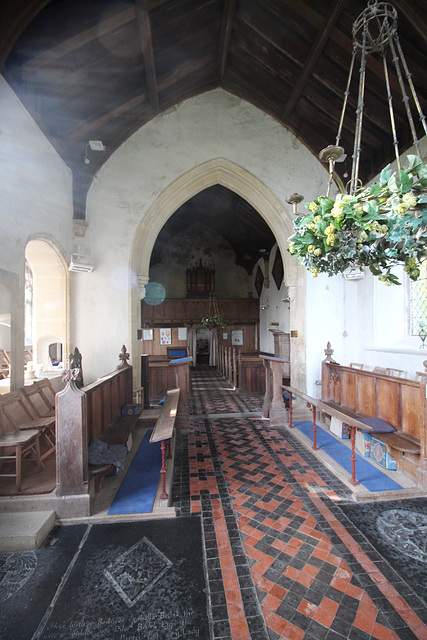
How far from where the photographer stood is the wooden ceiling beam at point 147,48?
12.3ft

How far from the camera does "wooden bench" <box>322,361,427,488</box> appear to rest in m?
3.15

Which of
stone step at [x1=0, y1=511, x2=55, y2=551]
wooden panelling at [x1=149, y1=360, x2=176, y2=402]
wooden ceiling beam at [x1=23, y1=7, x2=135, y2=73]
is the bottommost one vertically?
stone step at [x1=0, y1=511, x2=55, y2=551]

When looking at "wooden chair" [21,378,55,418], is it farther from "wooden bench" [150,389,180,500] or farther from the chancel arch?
the chancel arch

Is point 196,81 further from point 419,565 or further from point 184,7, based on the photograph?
point 419,565

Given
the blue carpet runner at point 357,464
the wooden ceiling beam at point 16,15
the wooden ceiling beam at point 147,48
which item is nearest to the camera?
the wooden ceiling beam at point 16,15

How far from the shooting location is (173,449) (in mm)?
4039

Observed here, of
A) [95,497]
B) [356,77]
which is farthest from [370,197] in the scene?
[356,77]

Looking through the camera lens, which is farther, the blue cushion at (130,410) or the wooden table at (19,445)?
the blue cushion at (130,410)

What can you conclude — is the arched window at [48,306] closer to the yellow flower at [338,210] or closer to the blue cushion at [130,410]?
the blue cushion at [130,410]

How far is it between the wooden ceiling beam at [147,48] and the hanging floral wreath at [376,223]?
3.81 meters

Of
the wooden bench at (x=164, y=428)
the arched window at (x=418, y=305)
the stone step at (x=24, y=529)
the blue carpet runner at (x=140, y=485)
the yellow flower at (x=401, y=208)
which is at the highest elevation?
the yellow flower at (x=401, y=208)

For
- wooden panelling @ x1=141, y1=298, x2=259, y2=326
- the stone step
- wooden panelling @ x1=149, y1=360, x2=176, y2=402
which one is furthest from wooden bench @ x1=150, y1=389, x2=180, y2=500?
wooden panelling @ x1=141, y1=298, x2=259, y2=326

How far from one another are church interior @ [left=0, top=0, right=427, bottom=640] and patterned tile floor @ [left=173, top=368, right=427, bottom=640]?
0.02 meters

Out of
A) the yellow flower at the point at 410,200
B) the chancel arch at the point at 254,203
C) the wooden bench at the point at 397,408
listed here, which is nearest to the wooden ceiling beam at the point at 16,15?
the chancel arch at the point at 254,203
